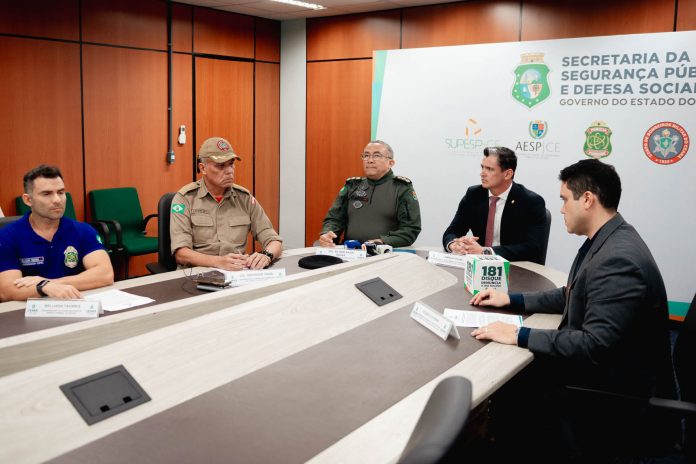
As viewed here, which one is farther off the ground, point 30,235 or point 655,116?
point 655,116

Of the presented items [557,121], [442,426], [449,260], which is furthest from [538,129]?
[442,426]

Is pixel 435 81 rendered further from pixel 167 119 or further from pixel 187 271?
pixel 187 271

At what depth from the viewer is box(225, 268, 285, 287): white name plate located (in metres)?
2.84

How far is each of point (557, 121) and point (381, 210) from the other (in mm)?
1861

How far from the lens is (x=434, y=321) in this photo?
2.29 meters

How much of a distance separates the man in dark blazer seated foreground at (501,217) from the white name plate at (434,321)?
1.40 meters

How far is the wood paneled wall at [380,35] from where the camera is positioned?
5.26 meters

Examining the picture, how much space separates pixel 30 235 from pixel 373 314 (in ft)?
5.49

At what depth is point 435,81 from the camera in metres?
5.90

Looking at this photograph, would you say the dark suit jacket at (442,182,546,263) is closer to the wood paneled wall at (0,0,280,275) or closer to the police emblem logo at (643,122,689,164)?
the police emblem logo at (643,122,689,164)

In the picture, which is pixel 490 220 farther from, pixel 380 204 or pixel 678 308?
pixel 678 308

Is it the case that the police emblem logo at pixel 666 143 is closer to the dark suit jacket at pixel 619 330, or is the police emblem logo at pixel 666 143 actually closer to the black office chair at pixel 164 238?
the dark suit jacket at pixel 619 330

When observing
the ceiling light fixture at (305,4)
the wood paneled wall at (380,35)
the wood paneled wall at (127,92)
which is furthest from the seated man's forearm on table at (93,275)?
the wood paneled wall at (380,35)

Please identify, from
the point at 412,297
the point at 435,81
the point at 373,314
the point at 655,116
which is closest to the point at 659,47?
the point at 655,116
